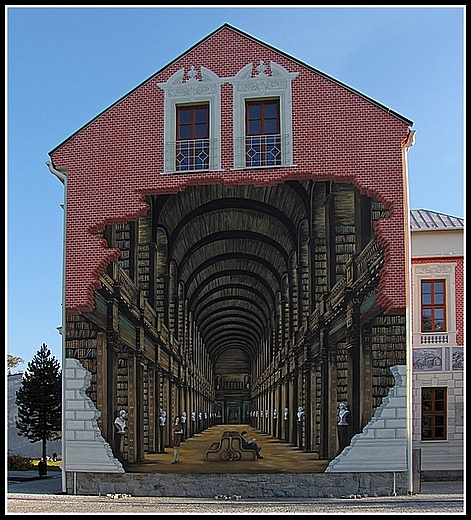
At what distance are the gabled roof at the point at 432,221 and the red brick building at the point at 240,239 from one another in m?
7.51

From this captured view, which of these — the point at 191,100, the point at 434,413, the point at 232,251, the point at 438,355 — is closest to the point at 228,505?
the point at 232,251

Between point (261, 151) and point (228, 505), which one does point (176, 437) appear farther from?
point (261, 151)

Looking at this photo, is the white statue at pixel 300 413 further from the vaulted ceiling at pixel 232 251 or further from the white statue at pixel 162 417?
the white statue at pixel 162 417

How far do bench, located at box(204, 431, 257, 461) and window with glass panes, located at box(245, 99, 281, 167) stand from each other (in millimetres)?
6856

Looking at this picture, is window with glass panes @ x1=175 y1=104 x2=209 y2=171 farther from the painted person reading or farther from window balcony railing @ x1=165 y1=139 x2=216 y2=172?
the painted person reading

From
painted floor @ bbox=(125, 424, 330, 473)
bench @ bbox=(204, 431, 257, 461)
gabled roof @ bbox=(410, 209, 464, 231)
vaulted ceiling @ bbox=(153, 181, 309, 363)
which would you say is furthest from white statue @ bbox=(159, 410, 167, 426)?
gabled roof @ bbox=(410, 209, 464, 231)

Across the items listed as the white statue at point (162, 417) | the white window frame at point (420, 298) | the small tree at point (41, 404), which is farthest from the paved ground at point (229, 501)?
the small tree at point (41, 404)

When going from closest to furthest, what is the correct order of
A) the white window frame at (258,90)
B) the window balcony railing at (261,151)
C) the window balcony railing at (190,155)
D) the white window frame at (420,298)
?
the window balcony railing at (261,151) → the white window frame at (258,90) → the window balcony railing at (190,155) → the white window frame at (420,298)

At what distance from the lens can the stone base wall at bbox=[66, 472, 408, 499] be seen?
1798cm

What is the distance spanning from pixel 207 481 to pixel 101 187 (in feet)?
25.2

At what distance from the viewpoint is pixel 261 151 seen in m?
19.2

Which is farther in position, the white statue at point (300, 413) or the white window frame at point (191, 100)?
the white window frame at point (191, 100)

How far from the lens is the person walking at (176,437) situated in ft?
61.6

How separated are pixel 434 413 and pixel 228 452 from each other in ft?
30.2
